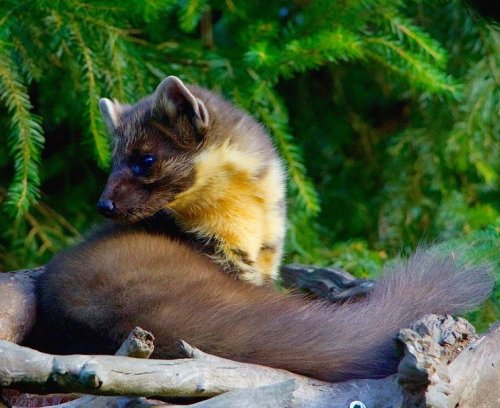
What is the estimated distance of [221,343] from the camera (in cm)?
218

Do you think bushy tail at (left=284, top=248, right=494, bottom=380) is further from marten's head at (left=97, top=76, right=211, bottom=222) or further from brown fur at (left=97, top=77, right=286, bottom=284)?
marten's head at (left=97, top=76, right=211, bottom=222)

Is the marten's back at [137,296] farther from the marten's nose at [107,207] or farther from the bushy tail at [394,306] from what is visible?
the bushy tail at [394,306]

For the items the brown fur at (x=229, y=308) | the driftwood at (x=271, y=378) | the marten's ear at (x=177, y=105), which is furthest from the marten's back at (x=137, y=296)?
the marten's ear at (x=177, y=105)

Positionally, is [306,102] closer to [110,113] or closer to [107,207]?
Result: [110,113]

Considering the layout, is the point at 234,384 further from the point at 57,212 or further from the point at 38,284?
the point at 57,212

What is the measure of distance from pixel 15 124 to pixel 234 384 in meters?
1.68

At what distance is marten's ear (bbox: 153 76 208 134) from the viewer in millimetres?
2791

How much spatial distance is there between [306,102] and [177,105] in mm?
1882

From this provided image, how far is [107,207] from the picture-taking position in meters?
2.67

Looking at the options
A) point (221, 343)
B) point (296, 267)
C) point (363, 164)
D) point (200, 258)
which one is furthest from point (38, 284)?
point (363, 164)

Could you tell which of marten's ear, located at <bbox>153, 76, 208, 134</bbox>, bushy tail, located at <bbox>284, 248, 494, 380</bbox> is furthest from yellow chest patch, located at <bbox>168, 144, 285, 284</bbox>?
bushy tail, located at <bbox>284, 248, 494, 380</bbox>

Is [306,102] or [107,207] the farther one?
[306,102]

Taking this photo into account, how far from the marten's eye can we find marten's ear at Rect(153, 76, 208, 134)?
129mm

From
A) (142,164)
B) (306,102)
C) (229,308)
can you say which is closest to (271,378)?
(229,308)
